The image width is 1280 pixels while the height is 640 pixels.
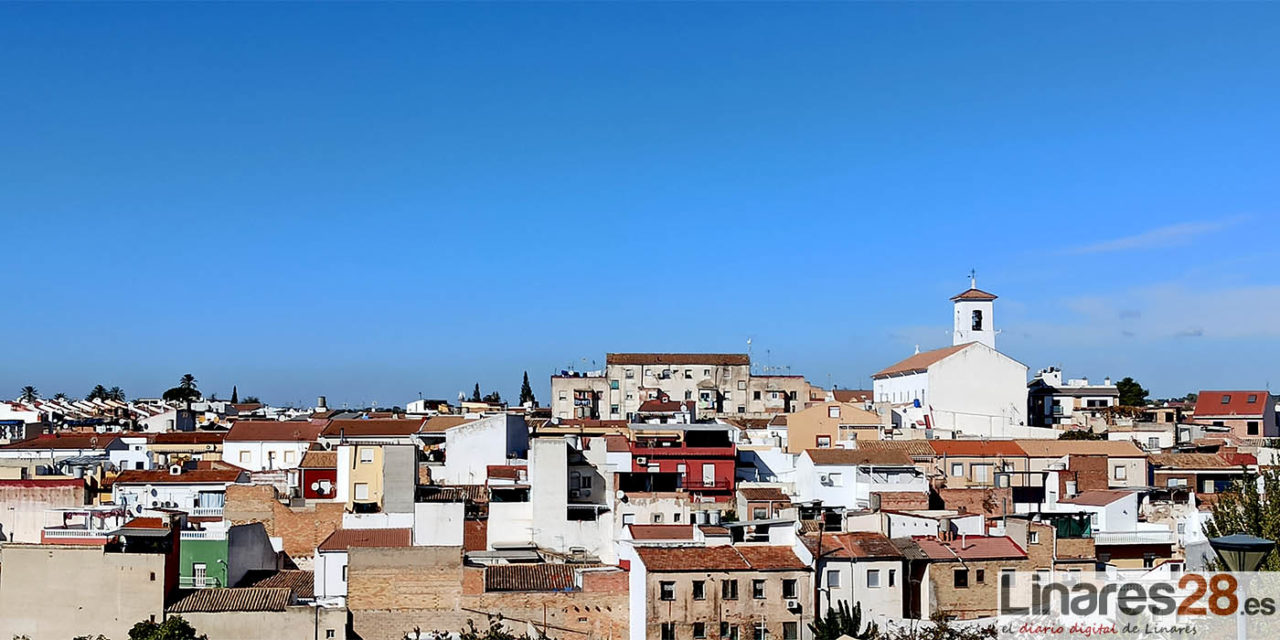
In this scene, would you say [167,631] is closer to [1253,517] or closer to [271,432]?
[1253,517]

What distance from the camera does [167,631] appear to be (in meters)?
27.5

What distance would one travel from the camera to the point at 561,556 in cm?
3659

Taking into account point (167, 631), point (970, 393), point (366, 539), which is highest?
point (970, 393)

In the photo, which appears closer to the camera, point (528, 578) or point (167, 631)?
point (167, 631)

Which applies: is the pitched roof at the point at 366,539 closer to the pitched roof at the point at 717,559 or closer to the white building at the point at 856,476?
the pitched roof at the point at 717,559

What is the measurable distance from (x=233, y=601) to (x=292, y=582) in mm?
4482

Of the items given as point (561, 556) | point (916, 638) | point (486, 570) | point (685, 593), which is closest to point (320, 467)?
point (561, 556)

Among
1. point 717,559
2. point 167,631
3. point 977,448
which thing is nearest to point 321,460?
point 167,631

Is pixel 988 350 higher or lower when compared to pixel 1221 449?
higher

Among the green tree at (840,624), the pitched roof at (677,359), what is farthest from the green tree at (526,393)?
the green tree at (840,624)

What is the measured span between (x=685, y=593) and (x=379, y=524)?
1238 cm

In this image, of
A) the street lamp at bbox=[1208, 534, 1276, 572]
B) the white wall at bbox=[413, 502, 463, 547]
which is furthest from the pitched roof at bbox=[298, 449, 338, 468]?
the street lamp at bbox=[1208, 534, 1276, 572]

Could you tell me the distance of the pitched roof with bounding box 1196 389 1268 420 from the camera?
66438mm

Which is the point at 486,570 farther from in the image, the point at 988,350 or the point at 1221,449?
the point at 988,350
